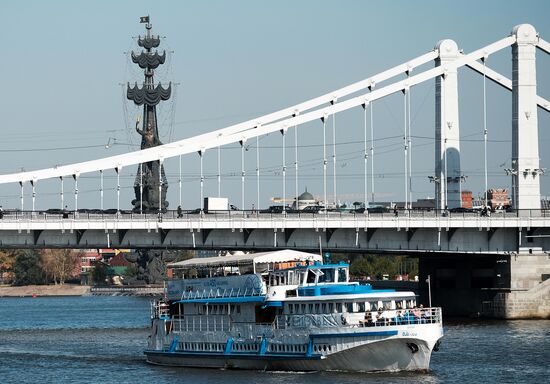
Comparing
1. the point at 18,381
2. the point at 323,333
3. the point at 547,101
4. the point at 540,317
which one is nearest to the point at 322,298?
the point at 323,333

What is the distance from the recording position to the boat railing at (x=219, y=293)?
251 ft

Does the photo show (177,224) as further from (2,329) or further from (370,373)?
(370,373)

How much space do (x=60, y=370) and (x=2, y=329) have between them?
38.5 metres

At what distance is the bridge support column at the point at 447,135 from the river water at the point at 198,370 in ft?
61.4

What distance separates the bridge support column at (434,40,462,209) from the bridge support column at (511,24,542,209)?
6587 mm

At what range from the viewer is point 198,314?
79812 mm

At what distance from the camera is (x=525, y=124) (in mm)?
119125

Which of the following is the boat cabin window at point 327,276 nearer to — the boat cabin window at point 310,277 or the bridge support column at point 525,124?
the boat cabin window at point 310,277

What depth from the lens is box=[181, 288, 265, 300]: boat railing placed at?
251ft

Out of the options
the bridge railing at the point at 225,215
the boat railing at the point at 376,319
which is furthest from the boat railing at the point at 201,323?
the bridge railing at the point at 225,215

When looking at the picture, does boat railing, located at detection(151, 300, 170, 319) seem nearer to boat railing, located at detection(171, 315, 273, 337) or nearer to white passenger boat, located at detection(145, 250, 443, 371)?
white passenger boat, located at detection(145, 250, 443, 371)

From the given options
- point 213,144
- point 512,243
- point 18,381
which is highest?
point 213,144

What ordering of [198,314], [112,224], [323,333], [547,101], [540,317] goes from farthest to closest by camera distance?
[547,101], [540,317], [112,224], [198,314], [323,333]

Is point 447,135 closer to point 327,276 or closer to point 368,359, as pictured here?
point 327,276
